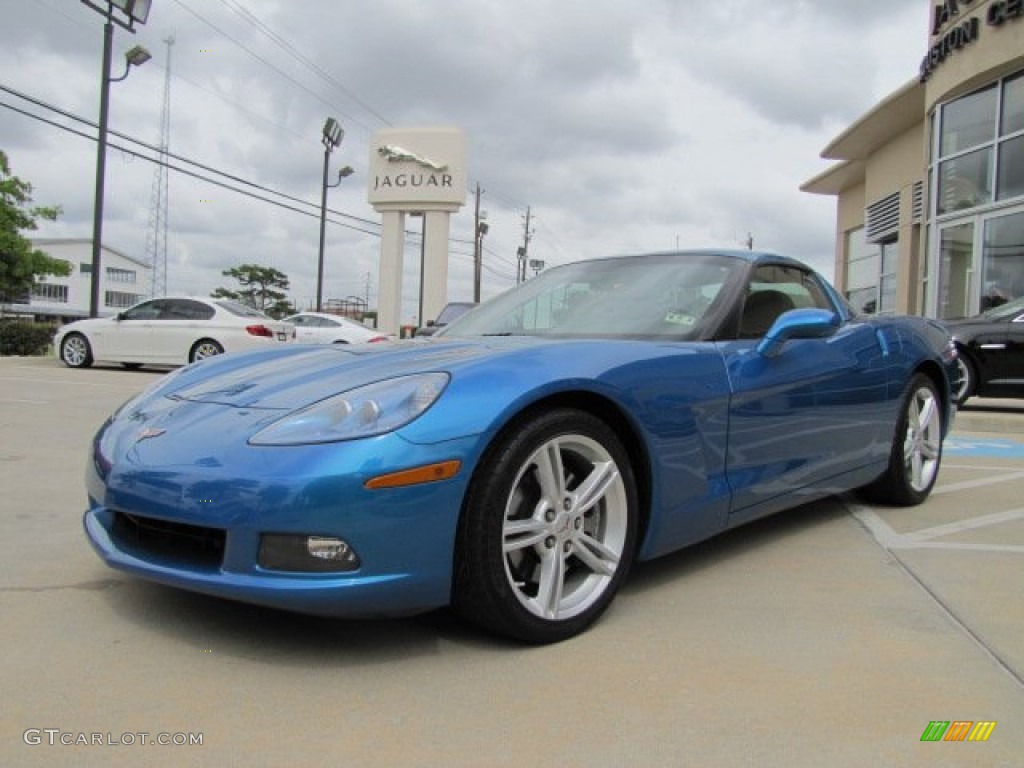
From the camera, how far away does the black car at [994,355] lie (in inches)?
385

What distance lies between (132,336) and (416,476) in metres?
13.7

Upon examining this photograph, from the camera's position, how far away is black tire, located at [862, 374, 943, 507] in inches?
174

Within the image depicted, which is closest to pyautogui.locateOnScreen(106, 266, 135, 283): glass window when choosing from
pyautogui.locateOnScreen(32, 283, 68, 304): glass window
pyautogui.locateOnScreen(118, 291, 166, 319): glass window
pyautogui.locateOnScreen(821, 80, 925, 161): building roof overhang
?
pyautogui.locateOnScreen(32, 283, 68, 304): glass window

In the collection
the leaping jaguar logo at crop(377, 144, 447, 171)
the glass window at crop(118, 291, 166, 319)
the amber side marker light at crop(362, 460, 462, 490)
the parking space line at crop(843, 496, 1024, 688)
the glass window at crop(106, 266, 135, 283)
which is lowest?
the parking space line at crop(843, 496, 1024, 688)

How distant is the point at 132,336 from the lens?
14.5 metres

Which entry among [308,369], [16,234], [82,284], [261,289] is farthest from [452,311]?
[82,284]

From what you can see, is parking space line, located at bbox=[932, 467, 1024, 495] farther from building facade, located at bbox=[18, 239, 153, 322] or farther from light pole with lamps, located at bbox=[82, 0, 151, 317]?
building facade, located at bbox=[18, 239, 153, 322]

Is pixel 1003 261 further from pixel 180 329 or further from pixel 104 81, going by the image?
pixel 104 81

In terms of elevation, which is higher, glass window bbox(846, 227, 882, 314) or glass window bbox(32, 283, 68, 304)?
glass window bbox(32, 283, 68, 304)

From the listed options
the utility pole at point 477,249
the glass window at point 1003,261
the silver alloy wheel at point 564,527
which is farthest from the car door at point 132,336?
the utility pole at point 477,249

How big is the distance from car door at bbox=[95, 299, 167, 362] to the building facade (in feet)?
277

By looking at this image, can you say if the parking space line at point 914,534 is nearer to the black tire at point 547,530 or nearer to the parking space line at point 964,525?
the parking space line at point 964,525

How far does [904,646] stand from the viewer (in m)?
2.62

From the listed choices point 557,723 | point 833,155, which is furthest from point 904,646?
point 833,155
